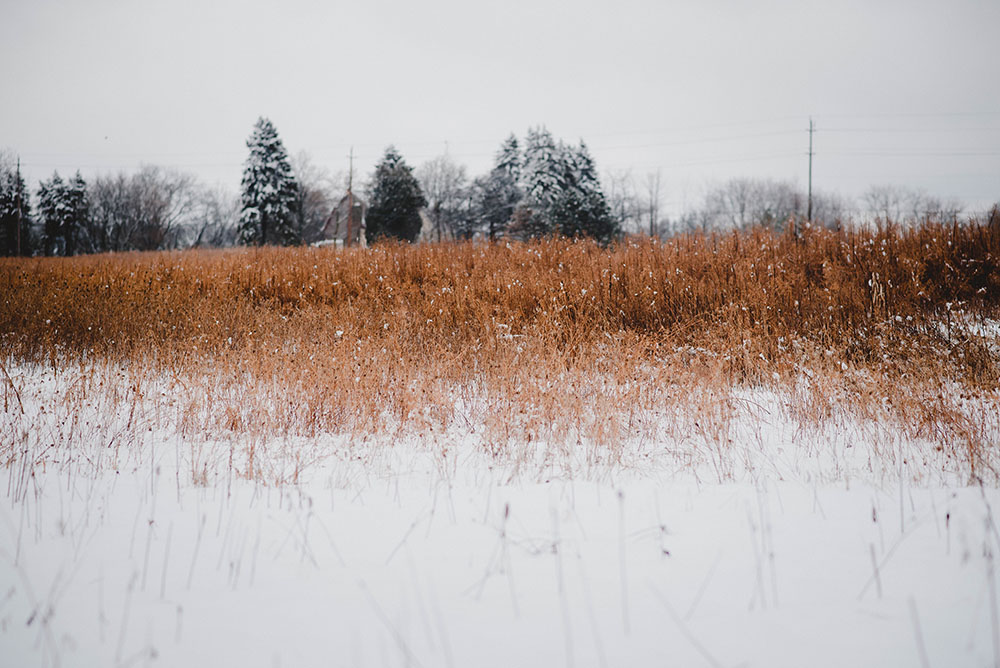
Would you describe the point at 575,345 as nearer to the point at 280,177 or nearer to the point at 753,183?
the point at 280,177

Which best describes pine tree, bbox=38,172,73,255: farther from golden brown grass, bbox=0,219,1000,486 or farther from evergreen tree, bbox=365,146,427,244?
golden brown grass, bbox=0,219,1000,486

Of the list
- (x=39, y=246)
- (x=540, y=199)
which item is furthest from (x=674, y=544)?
(x=39, y=246)

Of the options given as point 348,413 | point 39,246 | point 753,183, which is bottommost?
point 348,413

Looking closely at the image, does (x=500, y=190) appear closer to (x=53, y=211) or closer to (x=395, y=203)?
(x=395, y=203)

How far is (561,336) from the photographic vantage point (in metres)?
6.42

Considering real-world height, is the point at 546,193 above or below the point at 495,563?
above

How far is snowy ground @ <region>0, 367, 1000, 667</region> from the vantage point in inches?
70.1

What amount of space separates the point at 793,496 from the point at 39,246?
6034 cm

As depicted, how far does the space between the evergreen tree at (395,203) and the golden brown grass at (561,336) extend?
1144 inches

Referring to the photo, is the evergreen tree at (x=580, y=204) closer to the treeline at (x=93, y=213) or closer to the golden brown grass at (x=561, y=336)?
the golden brown grass at (x=561, y=336)

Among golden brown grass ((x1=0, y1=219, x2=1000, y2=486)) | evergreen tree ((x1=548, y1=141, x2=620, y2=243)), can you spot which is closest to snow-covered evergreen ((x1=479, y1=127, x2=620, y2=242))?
evergreen tree ((x1=548, y1=141, x2=620, y2=243))

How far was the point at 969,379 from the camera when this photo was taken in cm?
467

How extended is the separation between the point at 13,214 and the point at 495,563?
51.4 meters

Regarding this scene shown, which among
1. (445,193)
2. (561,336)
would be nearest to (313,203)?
(445,193)
